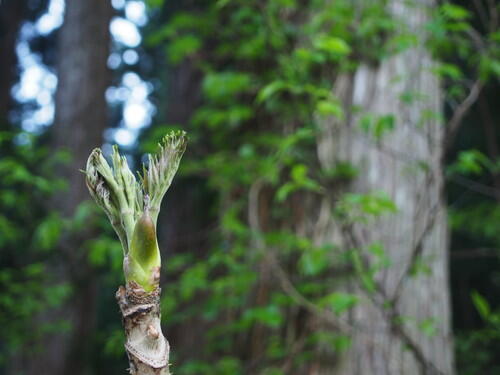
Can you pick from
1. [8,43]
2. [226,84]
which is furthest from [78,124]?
[8,43]

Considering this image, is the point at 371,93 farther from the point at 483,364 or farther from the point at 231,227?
the point at 483,364

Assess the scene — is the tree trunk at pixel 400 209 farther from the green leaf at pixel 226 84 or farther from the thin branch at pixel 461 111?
the green leaf at pixel 226 84

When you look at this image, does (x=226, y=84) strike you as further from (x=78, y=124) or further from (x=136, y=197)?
(x=136, y=197)

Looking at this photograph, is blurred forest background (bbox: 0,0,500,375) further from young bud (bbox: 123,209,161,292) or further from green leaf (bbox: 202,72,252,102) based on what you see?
young bud (bbox: 123,209,161,292)

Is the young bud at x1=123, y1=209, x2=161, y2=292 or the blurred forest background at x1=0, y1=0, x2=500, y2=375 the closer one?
the young bud at x1=123, y1=209, x2=161, y2=292

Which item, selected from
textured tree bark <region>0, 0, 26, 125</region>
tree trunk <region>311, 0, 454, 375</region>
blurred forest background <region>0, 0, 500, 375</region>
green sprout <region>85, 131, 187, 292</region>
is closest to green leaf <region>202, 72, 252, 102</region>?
blurred forest background <region>0, 0, 500, 375</region>

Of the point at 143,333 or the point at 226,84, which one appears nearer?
the point at 143,333

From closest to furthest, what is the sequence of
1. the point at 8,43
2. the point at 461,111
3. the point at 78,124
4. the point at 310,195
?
the point at 461,111, the point at 310,195, the point at 78,124, the point at 8,43

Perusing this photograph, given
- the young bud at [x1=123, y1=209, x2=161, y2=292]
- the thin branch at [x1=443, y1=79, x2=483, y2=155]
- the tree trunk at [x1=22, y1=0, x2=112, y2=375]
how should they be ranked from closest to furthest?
the young bud at [x1=123, y1=209, x2=161, y2=292]
the thin branch at [x1=443, y1=79, x2=483, y2=155]
the tree trunk at [x1=22, y1=0, x2=112, y2=375]
